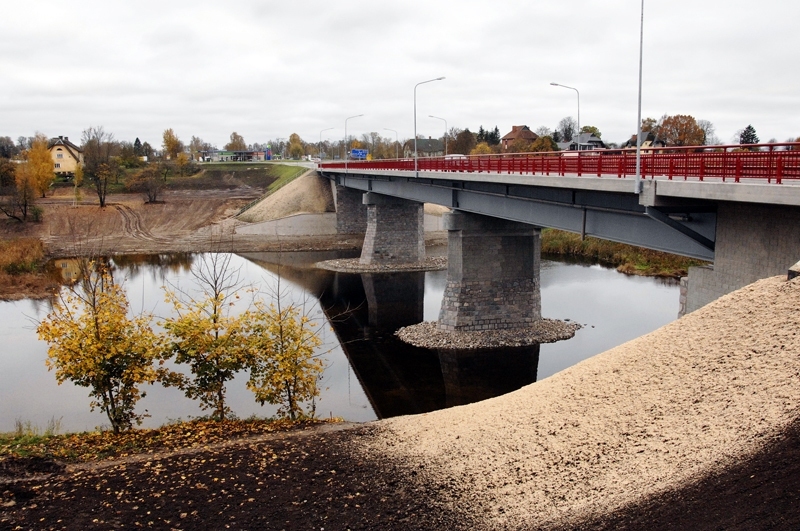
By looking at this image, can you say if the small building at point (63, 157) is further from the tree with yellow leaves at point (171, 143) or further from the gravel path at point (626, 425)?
the gravel path at point (626, 425)

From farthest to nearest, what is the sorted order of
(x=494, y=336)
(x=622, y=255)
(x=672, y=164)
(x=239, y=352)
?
(x=622, y=255) → (x=494, y=336) → (x=239, y=352) → (x=672, y=164)

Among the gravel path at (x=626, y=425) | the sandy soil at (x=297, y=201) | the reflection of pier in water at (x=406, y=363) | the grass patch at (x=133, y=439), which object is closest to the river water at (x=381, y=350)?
the reflection of pier in water at (x=406, y=363)

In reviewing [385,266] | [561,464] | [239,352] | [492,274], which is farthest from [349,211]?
[561,464]

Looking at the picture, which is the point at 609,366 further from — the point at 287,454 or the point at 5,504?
the point at 5,504

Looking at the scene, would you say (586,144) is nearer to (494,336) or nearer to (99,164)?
(494,336)

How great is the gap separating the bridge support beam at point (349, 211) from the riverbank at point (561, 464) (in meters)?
56.3

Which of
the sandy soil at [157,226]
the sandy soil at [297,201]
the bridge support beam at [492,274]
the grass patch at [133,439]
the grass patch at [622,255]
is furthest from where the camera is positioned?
the sandy soil at [297,201]

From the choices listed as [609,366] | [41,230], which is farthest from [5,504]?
[41,230]

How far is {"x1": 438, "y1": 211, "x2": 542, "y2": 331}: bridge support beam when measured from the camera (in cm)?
3056

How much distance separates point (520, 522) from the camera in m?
9.77

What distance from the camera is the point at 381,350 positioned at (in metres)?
29.6

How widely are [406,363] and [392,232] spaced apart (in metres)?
26.2

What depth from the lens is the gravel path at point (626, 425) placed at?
32.2 feet

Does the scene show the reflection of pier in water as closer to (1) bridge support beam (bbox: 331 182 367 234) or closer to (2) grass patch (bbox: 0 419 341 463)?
(2) grass patch (bbox: 0 419 341 463)
